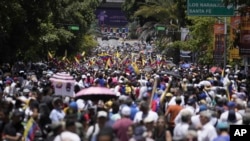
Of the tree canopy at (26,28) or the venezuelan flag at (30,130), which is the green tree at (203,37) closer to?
the tree canopy at (26,28)

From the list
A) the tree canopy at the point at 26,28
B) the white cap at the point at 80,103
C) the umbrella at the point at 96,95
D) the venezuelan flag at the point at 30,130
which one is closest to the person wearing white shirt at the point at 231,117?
the umbrella at the point at 96,95

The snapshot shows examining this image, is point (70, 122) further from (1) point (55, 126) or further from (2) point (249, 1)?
A: (2) point (249, 1)

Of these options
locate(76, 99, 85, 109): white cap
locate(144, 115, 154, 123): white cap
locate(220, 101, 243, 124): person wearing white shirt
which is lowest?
locate(76, 99, 85, 109): white cap

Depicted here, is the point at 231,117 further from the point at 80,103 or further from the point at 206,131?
the point at 80,103

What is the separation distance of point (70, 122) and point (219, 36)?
29492 mm

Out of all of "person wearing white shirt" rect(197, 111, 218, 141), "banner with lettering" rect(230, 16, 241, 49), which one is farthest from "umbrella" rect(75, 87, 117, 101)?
"banner with lettering" rect(230, 16, 241, 49)

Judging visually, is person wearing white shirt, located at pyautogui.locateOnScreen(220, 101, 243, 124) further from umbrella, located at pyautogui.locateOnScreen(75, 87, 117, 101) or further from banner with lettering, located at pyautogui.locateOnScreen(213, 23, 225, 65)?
banner with lettering, located at pyautogui.locateOnScreen(213, 23, 225, 65)

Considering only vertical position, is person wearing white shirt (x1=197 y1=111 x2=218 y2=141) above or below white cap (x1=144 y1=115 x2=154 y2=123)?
below

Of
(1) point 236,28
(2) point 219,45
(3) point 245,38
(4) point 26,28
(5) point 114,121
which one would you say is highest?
(4) point 26,28

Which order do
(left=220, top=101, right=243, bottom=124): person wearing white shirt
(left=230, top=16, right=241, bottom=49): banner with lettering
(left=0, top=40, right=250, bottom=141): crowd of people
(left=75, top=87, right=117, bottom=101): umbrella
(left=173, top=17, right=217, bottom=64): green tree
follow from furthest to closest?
(left=173, top=17, right=217, bottom=64): green tree → (left=230, top=16, right=241, bottom=49): banner with lettering → (left=75, top=87, right=117, bottom=101): umbrella → (left=220, top=101, right=243, bottom=124): person wearing white shirt → (left=0, top=40, right=250, bottom=141): crowd of people

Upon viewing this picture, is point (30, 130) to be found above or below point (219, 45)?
above

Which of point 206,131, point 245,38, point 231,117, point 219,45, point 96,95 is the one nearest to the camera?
point 206,131

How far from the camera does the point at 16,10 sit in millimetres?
31125

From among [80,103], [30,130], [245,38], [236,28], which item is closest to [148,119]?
[30,130]
